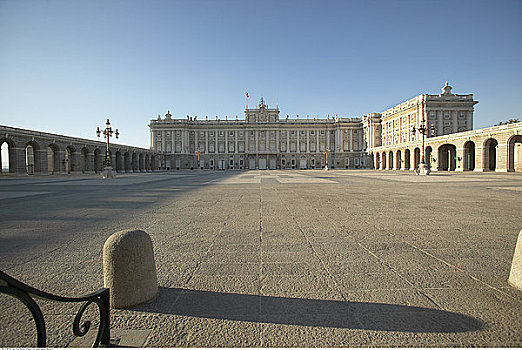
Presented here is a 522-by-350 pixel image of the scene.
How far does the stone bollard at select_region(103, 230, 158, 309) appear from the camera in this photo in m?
2.68

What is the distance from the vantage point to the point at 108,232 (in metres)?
5.65

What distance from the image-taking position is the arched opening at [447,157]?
45219 mm

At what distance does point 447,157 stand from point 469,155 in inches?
306

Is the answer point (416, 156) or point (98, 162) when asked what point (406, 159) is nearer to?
point (416, 156)

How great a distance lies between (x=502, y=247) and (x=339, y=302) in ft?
11.5

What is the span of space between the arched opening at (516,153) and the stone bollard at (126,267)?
4290 centimetres

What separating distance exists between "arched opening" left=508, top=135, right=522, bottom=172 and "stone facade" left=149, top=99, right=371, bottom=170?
1878 inches

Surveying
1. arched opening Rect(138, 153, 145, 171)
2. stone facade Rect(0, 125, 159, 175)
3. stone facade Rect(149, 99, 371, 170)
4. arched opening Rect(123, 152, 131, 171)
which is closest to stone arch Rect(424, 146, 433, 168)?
stone facade Rect(149, 99, 371, 170)

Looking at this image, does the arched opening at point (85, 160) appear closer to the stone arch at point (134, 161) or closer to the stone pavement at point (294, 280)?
the stone arch at point (134, 161)

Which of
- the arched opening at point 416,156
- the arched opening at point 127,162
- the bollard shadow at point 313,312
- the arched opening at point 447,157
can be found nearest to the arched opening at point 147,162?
the arched opening at point 127,162

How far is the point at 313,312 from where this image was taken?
266 centimetres

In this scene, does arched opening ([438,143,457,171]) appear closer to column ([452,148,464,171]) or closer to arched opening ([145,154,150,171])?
column ([452,148,464,171])

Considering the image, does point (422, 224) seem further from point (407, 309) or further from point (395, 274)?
point (407, 309)

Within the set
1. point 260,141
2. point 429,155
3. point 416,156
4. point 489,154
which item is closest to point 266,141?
point 260,141
